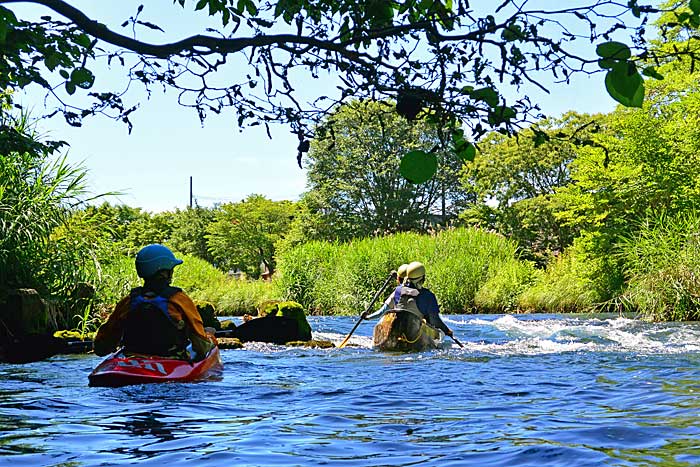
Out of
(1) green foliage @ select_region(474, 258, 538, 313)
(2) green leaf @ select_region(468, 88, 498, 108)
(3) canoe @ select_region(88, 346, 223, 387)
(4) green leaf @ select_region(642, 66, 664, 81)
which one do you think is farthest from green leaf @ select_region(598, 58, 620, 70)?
(1) green foliage @ select_region(474, 258, 538, 313)

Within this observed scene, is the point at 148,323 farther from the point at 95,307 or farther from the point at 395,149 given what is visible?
the point at 395,149

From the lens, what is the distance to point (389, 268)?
2503 centimetres

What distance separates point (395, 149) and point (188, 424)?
44509 mm

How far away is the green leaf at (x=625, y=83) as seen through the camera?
2.24 metres

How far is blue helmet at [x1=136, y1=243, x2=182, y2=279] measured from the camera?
7.43 metres

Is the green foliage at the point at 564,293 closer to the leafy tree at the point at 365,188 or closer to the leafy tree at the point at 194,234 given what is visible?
the leafy tree at the point at 365,188

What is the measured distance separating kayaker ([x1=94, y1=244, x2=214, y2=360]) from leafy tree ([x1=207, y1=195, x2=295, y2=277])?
47.2 metres

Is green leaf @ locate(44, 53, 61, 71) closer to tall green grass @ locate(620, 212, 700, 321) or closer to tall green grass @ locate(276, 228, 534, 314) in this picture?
tall green grass @ locate(620, 212, 700, 321)

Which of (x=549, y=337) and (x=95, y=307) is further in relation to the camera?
(x=549, y=337)

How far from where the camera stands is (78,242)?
12141 mm

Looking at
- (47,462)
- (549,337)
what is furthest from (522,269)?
(47,462)

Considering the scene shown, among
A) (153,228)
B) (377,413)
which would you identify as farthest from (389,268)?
(153,228)

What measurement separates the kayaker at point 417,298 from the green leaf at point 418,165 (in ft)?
32.8

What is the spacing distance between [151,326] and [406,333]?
5.32 m
